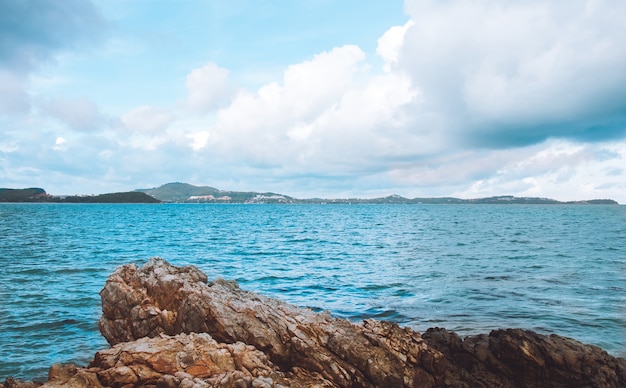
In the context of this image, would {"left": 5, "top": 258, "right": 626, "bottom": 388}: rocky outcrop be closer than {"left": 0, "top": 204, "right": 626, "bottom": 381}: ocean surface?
Yes

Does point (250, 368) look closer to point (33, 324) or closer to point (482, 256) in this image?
point (33, 324)

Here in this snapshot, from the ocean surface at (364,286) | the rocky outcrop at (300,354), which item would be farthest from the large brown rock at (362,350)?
the ocean surface at (364,286)

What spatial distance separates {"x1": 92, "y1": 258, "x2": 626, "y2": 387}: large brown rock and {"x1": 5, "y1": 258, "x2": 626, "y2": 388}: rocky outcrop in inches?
1.0

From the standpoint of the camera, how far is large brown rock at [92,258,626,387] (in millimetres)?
10938

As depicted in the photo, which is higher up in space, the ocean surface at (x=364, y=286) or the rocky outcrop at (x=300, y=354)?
the rocky outcrop at (x=300, y=354)

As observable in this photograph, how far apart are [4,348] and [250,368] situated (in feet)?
36.6

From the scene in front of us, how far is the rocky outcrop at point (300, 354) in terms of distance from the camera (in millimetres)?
9727

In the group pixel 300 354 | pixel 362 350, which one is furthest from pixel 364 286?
pixel 300 354

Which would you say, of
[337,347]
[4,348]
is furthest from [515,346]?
[4,348]

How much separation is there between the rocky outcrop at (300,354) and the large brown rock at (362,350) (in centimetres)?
3

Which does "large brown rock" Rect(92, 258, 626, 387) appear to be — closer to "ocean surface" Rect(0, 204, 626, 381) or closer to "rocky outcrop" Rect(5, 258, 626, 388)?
"rocky outcrop" Rect(5, 258, 626, 388)

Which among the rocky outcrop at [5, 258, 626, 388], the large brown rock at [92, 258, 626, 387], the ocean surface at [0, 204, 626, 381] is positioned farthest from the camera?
the ocean surface at [0, 204, 626, 381]

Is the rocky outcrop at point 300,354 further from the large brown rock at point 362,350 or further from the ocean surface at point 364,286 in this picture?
the ocean surface at point 364,286

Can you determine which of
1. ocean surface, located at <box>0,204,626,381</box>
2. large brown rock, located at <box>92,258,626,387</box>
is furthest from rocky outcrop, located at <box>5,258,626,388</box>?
ocean surface, located at <box>0,204,626,381</box>
